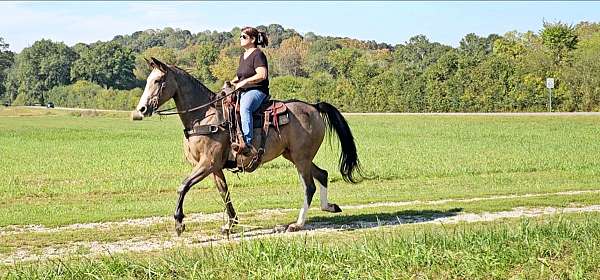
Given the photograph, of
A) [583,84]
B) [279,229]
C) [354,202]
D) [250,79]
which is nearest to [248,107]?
[250,79]

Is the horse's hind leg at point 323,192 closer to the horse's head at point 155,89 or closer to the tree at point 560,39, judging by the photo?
the horse's head at point 155,89

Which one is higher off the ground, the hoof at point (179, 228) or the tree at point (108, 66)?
the tree at point (108, 66)

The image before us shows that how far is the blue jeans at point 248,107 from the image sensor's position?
11.7 m

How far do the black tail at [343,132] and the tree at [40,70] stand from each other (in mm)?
120450

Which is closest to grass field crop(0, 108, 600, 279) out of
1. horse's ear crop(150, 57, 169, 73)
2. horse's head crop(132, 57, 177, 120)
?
horse's head crop(132, 57, 177, 120)

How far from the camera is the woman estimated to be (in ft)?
38.5

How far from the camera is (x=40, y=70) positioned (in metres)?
131

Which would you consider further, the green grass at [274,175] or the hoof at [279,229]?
the green grass at [274,175]

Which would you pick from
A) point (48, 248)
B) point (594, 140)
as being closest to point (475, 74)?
point (594, 140)

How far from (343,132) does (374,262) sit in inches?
228

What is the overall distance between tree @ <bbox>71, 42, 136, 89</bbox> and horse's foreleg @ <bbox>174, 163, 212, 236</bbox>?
10760 cm

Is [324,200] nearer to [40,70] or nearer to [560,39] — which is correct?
[560,39]

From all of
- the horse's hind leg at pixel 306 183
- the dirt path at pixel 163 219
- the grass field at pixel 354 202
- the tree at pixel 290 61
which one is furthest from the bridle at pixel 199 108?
the tree at pixel 290 61

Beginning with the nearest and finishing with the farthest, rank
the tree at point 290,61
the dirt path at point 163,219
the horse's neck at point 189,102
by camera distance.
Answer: the horse's neck at point 189,102
the dirt path at point 163,219
the tree at point 290,61
